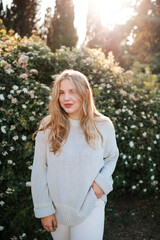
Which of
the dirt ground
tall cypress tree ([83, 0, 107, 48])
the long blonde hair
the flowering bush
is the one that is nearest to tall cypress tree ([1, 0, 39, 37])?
the flowering bush

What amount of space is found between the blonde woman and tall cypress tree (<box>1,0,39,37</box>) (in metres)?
9.20

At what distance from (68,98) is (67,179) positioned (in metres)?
0.57

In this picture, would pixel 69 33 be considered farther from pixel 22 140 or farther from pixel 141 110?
pixel 22 140

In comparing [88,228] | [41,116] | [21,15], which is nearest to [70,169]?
[88,228]

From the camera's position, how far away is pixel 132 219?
10.3 ft

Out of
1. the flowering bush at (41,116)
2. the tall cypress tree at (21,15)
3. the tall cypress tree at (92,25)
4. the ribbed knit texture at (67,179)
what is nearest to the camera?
the ribbed knit texture at (67,179)

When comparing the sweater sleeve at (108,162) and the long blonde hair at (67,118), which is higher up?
the long blonde hair at (67,118)

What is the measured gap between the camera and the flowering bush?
227 cm

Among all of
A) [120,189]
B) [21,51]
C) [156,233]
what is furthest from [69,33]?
[156,233]

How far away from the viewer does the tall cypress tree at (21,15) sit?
9.48 m

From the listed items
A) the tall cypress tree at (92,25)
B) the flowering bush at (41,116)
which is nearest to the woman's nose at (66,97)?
the flowering bush at (41,116)

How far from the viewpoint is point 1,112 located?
2309 millimetres

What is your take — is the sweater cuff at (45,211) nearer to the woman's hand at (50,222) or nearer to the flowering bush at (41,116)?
the woman's hand at (50,222)

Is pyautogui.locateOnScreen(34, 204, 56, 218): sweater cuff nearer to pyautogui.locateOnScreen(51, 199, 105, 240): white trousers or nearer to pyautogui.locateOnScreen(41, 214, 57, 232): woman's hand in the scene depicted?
pyautogui.locateOnScreen(41, 214, 57, 232): woman's hand
